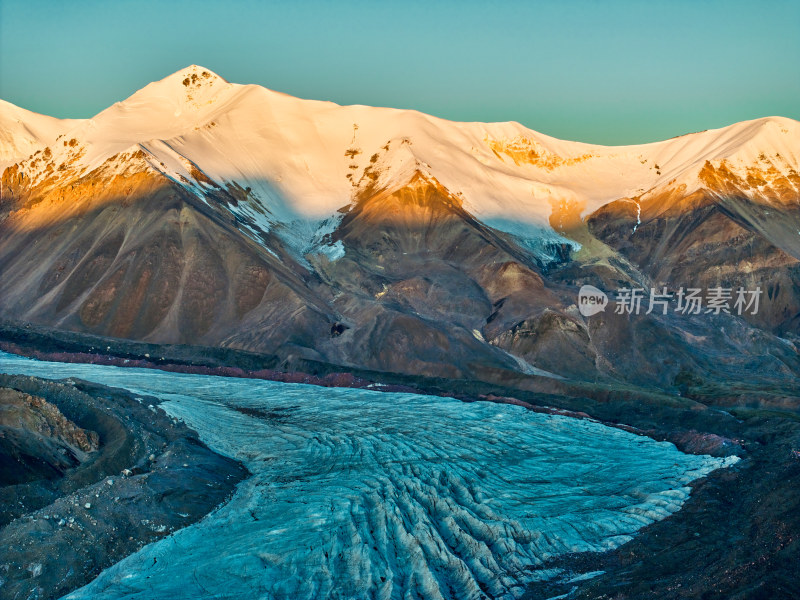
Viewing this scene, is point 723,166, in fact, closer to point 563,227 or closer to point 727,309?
point 563,227

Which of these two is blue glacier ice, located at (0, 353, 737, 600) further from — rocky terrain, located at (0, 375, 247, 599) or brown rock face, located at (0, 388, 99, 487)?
brown rock face, located at (0, 388, 99, 487)

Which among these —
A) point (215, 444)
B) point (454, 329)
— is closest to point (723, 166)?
point (454, 329)

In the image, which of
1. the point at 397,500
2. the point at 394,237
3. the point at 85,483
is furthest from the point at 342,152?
the point at 85,483

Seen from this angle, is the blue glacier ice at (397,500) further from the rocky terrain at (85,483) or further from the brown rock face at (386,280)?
the brown rock face at (386,280)

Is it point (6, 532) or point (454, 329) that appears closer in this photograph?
point (6, 532)

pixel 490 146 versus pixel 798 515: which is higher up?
pixel 490 146

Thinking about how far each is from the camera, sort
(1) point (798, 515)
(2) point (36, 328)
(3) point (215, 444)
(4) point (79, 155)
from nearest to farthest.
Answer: (1) point (798, 515) < (3) point (215, 444) < (2) point (36, 328) < (4) point (79, 155)

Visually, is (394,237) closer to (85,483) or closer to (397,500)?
(397,500)

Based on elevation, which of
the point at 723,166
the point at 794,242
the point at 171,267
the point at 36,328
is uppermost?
the point at 723,166
